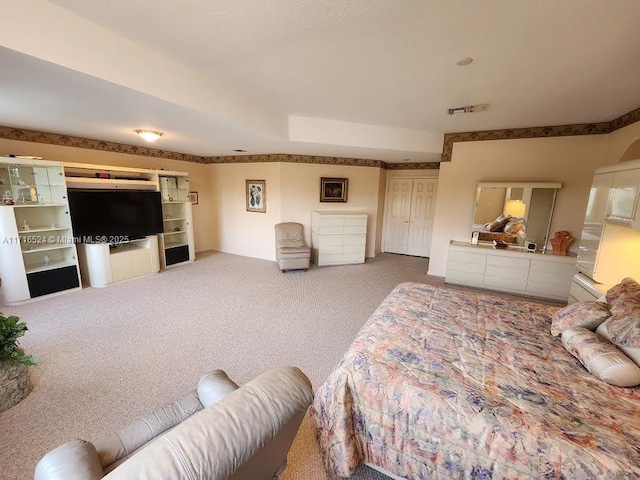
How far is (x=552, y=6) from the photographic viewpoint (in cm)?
149

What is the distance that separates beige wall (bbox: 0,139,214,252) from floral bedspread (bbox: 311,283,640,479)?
204 inches

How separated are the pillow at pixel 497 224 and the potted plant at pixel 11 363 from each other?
572 cm

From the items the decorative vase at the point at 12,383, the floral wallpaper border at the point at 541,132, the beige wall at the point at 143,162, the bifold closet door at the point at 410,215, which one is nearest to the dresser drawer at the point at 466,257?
the floral wallpaper border at the point at 541,132

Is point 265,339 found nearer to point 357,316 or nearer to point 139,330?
point 357,316

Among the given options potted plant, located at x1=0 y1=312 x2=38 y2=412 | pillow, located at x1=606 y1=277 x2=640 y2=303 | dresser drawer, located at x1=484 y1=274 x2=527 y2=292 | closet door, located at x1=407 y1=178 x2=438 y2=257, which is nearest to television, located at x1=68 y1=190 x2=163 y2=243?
potted plant, located at x1=0 y1=312 x2=38 y2=412

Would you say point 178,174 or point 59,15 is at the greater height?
point 59,15

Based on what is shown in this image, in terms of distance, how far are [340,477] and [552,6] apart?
117 inches

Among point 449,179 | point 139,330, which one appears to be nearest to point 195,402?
point 139,330

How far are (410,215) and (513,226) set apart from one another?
99.5 inches

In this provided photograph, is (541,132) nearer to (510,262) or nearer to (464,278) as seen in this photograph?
(510,262)

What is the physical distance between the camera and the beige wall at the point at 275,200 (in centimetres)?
568

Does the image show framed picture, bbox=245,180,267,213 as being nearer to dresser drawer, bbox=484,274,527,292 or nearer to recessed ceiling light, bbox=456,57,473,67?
recessed ceiling light, bbox=456,57,473,67

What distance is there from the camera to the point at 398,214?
269 inches

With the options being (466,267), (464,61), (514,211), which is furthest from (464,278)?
(464,61)
